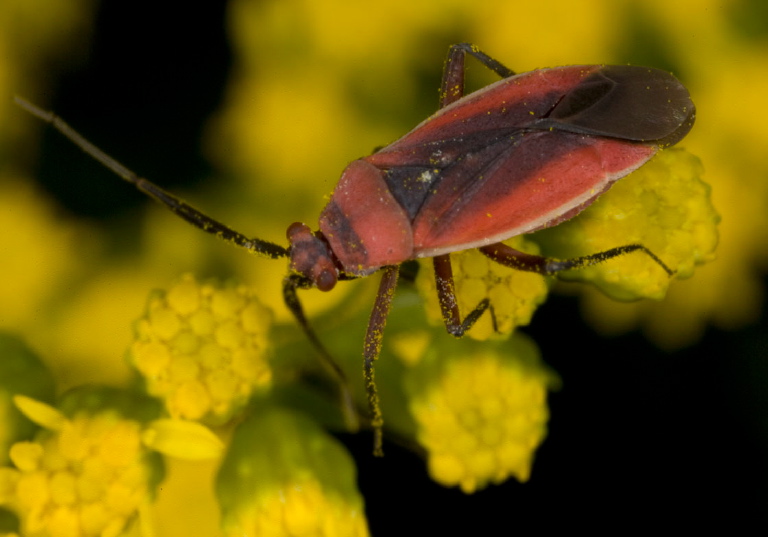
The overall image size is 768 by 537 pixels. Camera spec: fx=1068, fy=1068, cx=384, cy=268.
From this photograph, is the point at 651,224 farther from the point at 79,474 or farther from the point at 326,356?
the point at 79,474

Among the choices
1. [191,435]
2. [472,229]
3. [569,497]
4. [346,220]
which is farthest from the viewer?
[569,497]

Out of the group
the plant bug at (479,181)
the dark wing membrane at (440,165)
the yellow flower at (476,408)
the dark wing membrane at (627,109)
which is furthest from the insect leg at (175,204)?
the dark wing membrane at (627,109)

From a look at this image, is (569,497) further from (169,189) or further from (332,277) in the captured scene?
(169,189)

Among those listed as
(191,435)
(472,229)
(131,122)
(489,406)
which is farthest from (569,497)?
(131,122)

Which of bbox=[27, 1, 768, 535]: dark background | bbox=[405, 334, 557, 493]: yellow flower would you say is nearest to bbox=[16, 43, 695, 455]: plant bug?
bbox=[405, 334, 557, 493]: yellow flower

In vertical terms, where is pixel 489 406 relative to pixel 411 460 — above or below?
above

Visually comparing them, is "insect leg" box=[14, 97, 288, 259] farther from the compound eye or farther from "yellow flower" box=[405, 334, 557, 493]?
"yellow flower" box=[405, 334, 557, 493]

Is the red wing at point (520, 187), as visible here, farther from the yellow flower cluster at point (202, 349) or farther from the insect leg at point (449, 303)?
the yellow flower cluster at point (202, 349)

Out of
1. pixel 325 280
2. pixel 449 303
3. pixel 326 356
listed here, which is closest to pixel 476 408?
Result: pixel 449 303
